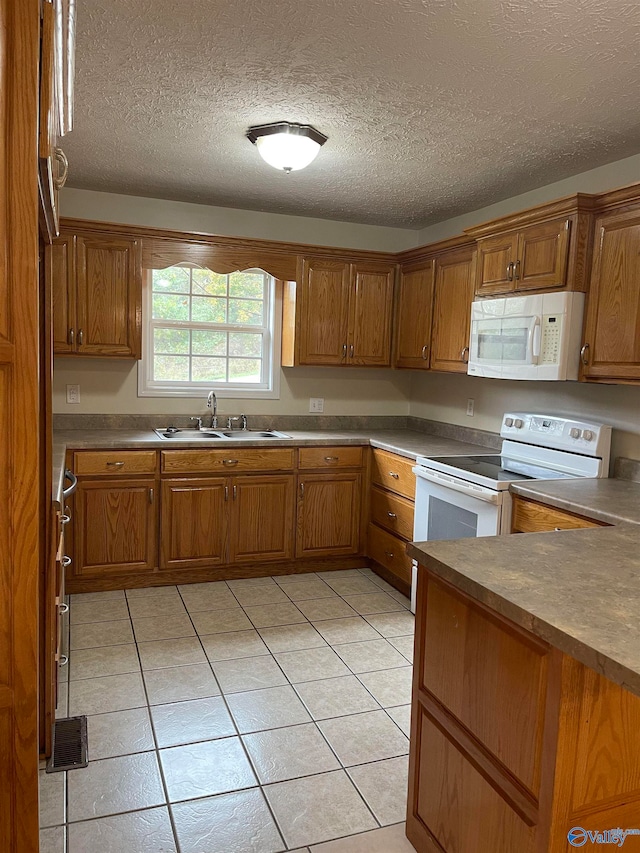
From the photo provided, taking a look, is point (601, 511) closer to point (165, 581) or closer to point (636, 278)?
point (636, 278)

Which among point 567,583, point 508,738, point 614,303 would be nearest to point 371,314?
point 614,303

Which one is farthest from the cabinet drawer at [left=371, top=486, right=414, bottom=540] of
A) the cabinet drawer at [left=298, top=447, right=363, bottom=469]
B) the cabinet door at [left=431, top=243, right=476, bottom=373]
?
the cabinet door at [left=431, top=243, right=476, bottom=373]

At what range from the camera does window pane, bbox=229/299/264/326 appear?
14.9 ft

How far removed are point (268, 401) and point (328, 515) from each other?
98cm

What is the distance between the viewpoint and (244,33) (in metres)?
2.01

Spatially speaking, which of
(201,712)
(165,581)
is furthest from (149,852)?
(165,581)

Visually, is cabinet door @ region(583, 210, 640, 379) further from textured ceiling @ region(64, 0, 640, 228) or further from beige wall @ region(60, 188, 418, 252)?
beige wall @ region(60, 188, 418, 252)

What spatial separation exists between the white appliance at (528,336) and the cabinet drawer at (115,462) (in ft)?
6.41

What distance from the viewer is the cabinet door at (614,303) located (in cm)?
265

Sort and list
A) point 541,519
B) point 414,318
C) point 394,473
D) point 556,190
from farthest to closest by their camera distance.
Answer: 1. point 414,318
2. point 394,473
3. point 556,190
4. point 541,519

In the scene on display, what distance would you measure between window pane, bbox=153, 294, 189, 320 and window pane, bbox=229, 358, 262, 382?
0.47m

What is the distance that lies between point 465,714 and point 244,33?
2092 millimetres

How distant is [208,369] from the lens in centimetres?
451

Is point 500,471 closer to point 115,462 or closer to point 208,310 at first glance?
point 115,462
